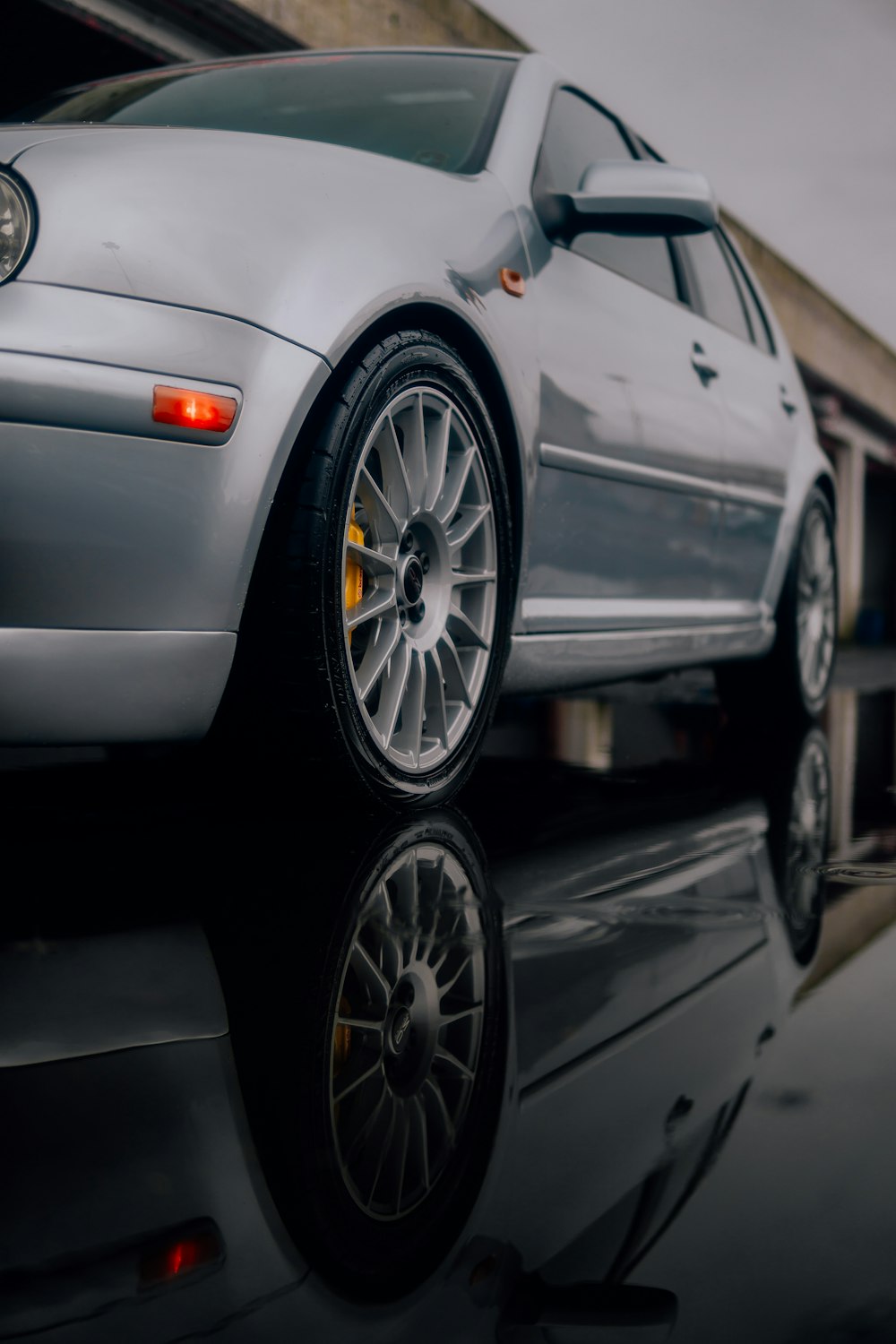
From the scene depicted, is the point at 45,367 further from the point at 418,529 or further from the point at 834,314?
the point at 834,314

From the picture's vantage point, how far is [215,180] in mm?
2270

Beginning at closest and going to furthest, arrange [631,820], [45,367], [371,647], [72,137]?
[45,367]
[72,137]
[371,647]
[631,820]

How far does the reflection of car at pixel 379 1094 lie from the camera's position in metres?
1.03

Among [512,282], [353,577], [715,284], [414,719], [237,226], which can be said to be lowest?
[414,719]

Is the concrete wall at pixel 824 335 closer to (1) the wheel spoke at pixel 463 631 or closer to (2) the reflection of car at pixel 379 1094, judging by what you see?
(1) the wheel spoke at pixel 463 631

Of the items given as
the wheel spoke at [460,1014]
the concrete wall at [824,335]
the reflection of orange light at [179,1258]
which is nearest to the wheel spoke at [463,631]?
the wheel spoke at [460,1014]

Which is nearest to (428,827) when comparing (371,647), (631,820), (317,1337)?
(371,647)

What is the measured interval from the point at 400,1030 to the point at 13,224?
1.21 metres

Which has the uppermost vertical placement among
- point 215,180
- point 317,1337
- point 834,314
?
point 834,314

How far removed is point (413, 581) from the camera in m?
2.68

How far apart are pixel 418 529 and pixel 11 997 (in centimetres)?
130

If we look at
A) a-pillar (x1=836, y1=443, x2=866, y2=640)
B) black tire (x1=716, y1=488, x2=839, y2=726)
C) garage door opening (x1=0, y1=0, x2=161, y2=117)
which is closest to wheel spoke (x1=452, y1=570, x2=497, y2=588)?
black tire (x1=716, y1=488, x2=839, y2=726)

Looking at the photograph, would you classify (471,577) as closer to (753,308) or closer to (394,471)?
(394,471)

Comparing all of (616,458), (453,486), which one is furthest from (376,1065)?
(616,458)
